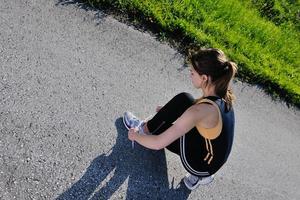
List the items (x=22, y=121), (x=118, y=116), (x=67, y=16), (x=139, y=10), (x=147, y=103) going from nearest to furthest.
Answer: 1. (x=22, y=121)
2. (x=118, y=116)
3. (x=147, y=103)
4. (x=67, y=16)
5. (x=139, y=10)

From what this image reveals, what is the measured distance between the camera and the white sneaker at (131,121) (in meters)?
4.54

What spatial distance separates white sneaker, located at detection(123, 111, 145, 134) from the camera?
454 cm

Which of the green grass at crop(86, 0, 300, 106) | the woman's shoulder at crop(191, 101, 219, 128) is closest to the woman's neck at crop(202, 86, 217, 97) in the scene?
→ the woman's shoulder at crop(191, 101, 219, 128)

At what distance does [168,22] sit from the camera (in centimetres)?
641

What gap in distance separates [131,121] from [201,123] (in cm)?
107

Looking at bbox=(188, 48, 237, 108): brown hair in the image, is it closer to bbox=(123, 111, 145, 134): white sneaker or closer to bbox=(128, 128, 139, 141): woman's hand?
bbox=(128, 128, 139, 141): woman's hand

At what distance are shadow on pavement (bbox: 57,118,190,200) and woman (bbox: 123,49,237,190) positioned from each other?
0.20m

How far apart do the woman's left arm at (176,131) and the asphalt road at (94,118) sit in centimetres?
49

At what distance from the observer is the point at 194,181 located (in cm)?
445

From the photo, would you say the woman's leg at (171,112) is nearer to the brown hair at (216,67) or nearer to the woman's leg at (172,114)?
the woman's leg at (172,114)

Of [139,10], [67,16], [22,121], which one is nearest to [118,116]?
[22,121]

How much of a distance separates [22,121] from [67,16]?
1.90 m

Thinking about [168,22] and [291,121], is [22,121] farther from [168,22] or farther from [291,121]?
[291,121]

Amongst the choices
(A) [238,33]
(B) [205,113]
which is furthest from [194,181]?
(A) [238,33]
